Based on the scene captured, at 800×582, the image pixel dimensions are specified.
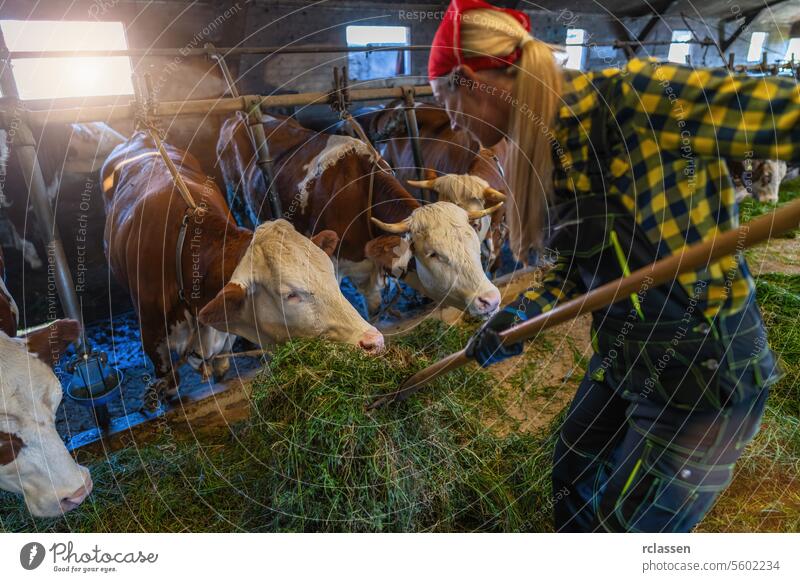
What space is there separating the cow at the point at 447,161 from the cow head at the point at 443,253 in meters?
0.47

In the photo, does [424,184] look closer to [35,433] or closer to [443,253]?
[443,253]

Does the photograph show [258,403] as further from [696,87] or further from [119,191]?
[119,191]

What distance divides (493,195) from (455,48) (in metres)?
2.05

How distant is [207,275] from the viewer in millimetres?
2395

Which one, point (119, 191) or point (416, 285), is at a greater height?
point (119, 191)

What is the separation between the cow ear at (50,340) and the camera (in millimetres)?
1844

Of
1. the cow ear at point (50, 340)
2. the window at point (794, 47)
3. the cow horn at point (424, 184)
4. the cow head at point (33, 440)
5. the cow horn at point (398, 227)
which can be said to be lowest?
the cow head at point (33, 440)

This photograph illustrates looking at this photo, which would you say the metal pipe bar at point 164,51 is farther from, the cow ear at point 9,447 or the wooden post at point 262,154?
the cow ear at point 9,447

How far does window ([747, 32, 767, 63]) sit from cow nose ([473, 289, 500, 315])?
2109 mm

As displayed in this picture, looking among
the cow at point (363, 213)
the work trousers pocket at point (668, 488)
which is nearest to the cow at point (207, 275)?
the cow at point (363, 213)

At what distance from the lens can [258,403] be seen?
6.28ft

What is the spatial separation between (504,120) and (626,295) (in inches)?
19.9

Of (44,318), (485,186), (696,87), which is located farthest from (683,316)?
(44,318)
